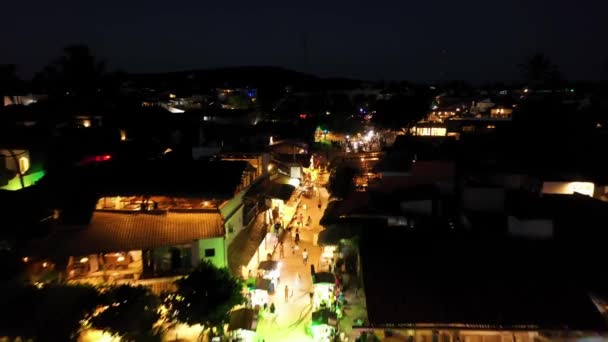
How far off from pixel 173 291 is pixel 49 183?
8.72 meters

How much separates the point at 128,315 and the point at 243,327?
3.28 metres

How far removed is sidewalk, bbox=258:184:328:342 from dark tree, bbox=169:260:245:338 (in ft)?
6.77

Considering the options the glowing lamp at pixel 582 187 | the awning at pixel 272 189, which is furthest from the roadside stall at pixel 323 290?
the glowing lamp at pixel 582 187

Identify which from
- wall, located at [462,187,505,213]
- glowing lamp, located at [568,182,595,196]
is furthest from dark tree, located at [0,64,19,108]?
glowing lamp, located at [568,182,595,196]

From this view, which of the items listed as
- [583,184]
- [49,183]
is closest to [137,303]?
[49,183]

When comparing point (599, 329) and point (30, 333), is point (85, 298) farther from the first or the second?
point (599, 329)

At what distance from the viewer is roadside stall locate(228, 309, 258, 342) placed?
12.3 m

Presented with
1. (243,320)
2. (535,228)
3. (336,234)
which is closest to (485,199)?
(535,228)

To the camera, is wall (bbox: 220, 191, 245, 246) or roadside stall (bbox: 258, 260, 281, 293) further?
roadside stall (bbox: 258, 260, 281, 293)

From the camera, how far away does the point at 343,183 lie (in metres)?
25.1

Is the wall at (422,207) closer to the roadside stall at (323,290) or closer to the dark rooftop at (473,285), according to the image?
the dark rooftop at (473,285)

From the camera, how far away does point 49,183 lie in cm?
1748

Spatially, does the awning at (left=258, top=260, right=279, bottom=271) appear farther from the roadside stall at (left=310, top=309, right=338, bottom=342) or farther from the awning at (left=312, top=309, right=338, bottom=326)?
the roadside stall at (left=310, top=309, right=338, bottom=342)

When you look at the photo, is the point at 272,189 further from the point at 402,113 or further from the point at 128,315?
the point at 402,113
